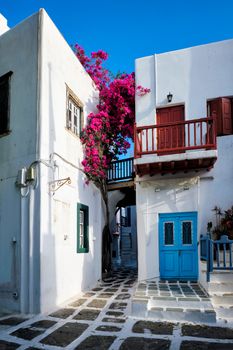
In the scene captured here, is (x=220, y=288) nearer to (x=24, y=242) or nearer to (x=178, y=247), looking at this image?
(x=178, y=247)

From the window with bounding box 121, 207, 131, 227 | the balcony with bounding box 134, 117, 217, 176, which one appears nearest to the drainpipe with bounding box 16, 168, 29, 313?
the balcony with bounding box 134, 117, 217, 176

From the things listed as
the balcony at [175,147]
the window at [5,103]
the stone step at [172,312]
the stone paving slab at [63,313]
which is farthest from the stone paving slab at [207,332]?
the window at [5,103]

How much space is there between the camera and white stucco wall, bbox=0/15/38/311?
7637mm

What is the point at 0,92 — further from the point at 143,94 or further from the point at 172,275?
the point at 172,275

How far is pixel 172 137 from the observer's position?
998 cm

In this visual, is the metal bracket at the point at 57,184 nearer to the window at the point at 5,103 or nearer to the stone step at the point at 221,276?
the window at the point at 5,103

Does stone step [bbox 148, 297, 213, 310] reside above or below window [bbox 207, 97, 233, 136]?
below

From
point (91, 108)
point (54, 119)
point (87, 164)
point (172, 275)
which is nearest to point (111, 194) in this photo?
point (87, 164)

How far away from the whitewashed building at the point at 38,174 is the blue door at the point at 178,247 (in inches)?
100

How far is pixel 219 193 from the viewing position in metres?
9.77

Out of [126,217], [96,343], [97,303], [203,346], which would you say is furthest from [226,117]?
[126,217]

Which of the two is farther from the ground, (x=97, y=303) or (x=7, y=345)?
(x=7, y=345)

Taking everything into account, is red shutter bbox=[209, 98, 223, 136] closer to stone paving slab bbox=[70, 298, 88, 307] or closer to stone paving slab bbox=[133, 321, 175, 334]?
stone paving slab bbox=[133, 321, 175, 334]

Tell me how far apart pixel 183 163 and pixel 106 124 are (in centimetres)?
342
